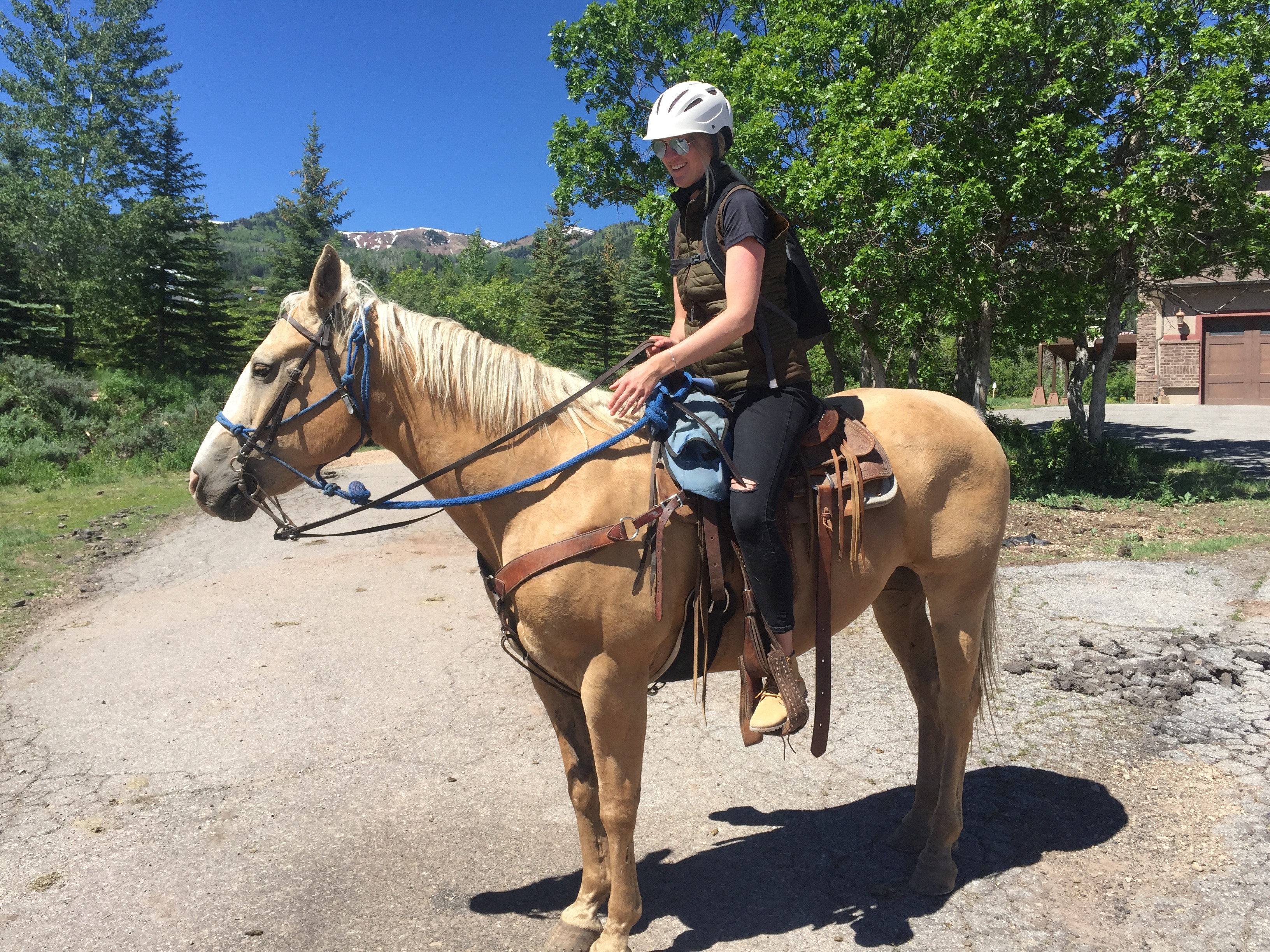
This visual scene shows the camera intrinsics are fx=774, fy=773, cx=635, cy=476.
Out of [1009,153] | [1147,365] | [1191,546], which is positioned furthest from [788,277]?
[1147,365]

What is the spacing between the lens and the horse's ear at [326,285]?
2617 millimetres

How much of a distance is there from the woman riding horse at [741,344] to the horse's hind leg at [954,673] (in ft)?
2.92

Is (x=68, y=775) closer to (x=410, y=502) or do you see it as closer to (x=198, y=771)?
(x=198, y=771)

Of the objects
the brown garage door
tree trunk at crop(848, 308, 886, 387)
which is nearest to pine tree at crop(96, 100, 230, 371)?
tree trunk at crop(848, 308, 886, 387)

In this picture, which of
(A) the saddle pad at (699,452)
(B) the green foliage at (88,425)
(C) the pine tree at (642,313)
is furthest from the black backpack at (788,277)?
(C) the pine tree at (642,313)

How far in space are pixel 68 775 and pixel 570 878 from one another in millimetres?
2999

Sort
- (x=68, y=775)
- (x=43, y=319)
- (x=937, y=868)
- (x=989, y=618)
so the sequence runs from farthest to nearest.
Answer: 1. (x=43, y=319)
2. (x=68, y=775)
3. (x=989, y=618)
4. (x=937, y=868)

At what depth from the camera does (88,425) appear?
56.6ft

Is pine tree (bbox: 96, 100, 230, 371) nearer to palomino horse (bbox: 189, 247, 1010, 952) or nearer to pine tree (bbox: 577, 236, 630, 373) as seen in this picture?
pine tree (bbox: 577, 236, 630, 373)

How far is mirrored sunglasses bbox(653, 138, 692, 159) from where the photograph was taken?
2639 millimetres

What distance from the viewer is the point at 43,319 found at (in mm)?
21922

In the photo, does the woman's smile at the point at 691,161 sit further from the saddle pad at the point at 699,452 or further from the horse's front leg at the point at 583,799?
the horse's front leg at the point at 583,799

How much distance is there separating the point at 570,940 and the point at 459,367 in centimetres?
215

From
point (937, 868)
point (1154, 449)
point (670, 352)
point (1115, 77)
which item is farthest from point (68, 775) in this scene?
point (1154, 449)
